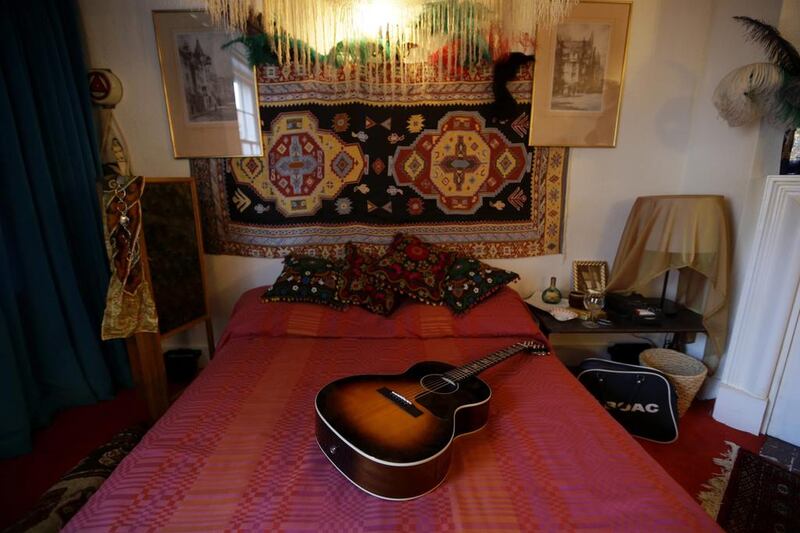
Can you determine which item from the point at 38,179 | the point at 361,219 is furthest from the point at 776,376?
the point at 38,179

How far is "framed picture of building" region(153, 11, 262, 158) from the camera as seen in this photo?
6.75ft

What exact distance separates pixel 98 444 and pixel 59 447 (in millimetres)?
176

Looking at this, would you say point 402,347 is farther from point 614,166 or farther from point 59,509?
point 614,166

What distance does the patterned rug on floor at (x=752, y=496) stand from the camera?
4.67ft

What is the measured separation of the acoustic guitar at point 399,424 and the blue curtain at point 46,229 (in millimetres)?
1626

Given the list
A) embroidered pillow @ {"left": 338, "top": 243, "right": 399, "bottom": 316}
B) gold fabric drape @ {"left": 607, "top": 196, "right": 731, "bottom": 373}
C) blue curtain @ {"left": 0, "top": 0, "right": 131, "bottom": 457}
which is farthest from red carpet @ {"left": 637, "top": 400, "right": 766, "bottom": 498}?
blue curtain @ {"left": 0, "top": 0, "right": 131, "bottom": 457}

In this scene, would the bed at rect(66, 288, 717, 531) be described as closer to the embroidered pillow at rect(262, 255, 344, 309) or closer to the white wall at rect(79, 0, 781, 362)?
the embroidered pillow at rect(262, 255, 344, 309)

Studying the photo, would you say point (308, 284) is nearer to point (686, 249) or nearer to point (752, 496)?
point (686, 249)

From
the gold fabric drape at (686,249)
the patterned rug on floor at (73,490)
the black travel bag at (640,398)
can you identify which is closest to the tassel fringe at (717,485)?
the black travel bag at (640,398)

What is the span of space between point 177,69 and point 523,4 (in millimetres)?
1983

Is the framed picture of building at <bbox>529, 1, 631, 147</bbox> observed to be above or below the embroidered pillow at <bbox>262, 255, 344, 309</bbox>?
above

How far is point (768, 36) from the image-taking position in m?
1.63

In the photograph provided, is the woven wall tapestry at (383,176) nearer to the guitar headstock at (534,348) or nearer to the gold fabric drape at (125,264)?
the gold fabric drape at (125,264)

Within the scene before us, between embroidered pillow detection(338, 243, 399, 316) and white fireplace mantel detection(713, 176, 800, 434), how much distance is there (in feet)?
5.90
